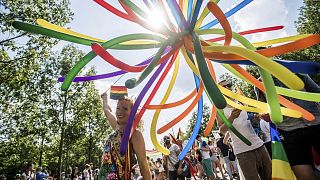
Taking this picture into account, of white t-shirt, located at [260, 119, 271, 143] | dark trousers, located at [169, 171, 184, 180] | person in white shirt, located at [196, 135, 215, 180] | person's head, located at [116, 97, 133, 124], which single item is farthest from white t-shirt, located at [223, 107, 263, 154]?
person in white shirt, located at [196, 135, 215, 180]

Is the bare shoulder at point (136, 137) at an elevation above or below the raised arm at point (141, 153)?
above

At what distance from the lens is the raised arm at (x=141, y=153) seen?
2.04 metres

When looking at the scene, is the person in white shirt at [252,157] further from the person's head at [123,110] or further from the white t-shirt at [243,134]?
the person's head at [123,110]

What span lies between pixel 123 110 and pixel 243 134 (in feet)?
5.38

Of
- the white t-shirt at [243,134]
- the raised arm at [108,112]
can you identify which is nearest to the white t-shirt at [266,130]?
the white t-shirt at [243,134]

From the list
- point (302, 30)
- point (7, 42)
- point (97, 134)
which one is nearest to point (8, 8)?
point (7, 42)

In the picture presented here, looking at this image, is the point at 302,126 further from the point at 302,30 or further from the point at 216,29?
the point at 302,30

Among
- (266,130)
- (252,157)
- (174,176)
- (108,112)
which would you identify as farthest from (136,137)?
(174,176)

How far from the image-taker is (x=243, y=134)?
3133 mm

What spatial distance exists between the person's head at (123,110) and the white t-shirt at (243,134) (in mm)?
1295

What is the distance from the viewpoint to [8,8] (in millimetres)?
9945

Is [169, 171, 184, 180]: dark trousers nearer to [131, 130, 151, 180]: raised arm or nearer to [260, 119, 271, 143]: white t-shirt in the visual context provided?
[260, 119, 271, 143]: white t-shirt

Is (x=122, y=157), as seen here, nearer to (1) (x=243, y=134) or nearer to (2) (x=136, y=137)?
(2) (x=136, y=137)

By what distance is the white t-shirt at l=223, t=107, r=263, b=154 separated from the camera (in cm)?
301
